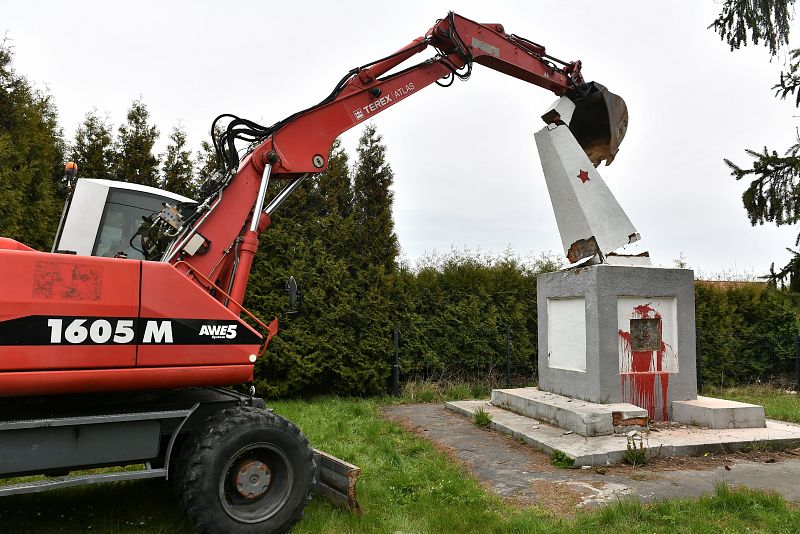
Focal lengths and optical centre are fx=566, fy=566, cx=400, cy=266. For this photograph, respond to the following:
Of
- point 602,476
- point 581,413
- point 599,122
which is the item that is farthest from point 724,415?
point 599,122

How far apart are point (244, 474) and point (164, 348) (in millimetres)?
964

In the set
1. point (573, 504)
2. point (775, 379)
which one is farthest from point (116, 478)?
point (775, 379)

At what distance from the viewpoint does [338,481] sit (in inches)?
169

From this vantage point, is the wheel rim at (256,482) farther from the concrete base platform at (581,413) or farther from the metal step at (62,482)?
the concrete base platform at (581,413)

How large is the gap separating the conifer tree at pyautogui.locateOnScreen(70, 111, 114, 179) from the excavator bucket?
23.9 feet

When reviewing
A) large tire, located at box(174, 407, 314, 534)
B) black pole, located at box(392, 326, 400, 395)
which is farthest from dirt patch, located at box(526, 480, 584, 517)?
black pole, located at box(392, 326, 400, 395)

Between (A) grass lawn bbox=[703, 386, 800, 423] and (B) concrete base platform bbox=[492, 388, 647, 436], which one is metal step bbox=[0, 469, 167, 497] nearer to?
(B) concrete base platform bbox=[492, 388, 647, 436]

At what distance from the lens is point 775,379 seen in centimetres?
1263

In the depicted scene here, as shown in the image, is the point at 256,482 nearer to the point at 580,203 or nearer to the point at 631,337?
the point at 631,337

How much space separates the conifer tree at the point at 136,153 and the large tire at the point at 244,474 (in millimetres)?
6757

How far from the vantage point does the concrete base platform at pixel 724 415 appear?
6656 mm

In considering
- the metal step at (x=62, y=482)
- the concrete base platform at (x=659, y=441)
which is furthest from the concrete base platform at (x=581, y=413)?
the metal step at (x=62, y=482)

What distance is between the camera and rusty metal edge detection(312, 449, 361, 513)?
13.7ft

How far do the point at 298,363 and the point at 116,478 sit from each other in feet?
19.7
